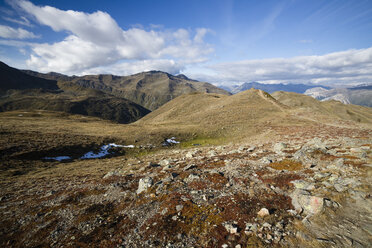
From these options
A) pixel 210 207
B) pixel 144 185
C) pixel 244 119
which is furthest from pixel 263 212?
→ pixel 244 119

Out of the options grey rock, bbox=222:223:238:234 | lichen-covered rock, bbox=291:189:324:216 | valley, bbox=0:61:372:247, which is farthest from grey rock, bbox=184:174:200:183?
lichen-covered rock, bbox=291:189:324:216

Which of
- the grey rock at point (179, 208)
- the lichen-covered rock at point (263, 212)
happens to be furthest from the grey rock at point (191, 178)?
the lichen-covered rock at point (263, 212)

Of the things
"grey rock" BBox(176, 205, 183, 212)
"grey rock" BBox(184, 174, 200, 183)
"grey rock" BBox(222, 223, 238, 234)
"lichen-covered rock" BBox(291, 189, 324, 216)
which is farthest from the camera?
"grey rock" BBox(184, 174, 200, 183)

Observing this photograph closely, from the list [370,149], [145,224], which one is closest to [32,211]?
[145,224]

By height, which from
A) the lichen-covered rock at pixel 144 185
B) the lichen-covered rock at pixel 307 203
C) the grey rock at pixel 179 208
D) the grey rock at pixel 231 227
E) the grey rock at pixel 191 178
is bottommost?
the lichen-covered rock at pixel 144 185

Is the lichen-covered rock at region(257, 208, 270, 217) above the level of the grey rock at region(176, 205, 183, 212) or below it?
above

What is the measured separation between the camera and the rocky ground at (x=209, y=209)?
249 inches

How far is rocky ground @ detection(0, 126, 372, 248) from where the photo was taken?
6.34 meters

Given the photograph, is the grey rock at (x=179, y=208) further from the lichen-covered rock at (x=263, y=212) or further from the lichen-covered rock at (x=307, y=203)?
the lichen-covered rock at (x=307, y=203)

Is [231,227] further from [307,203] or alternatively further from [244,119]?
[244,119]

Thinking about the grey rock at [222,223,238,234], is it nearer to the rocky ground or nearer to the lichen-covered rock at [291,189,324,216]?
the rocky ground

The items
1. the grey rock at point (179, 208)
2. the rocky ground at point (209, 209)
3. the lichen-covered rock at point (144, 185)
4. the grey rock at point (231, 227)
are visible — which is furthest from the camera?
the lichen-covered rock at point (144, 185)

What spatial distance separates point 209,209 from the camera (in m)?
8.12

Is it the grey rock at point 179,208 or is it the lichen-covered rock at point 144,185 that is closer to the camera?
the grey rock at point 179,208
